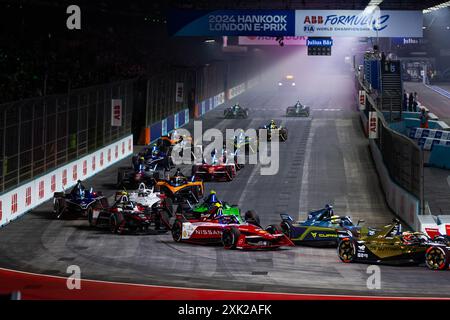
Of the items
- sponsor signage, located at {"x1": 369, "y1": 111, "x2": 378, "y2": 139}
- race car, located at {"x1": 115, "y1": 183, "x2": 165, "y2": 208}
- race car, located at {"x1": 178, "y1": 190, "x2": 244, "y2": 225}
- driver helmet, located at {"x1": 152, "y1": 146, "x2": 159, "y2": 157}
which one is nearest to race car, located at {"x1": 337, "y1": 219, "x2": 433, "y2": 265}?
race car, located at {"x1": 178, "y1": 190, "x2": 244, "y2": 225}

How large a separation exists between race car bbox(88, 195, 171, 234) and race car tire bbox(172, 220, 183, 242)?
1441mm

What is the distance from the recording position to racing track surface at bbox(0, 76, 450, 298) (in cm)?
2106

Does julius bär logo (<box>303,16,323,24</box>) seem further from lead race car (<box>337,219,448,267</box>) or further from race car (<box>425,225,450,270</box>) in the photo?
race car (<box>425,225,450,270</box>)

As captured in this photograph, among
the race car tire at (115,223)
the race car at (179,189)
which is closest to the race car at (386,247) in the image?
the race car tire at (115,223)

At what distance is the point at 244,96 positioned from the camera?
9006 cm

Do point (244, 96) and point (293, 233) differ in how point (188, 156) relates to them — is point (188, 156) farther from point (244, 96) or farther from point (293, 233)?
point (244, 96)

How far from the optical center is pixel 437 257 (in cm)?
2233

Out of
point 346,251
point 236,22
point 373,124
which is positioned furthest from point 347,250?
point 236,22

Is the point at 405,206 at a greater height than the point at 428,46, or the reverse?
the point at 428,46

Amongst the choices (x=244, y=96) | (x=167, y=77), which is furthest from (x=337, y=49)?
(x=167, y=77)

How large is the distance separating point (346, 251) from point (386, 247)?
1.06 m

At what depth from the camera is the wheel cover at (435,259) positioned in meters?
22.2

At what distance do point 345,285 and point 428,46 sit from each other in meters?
117

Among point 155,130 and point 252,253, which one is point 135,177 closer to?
point 252,253
